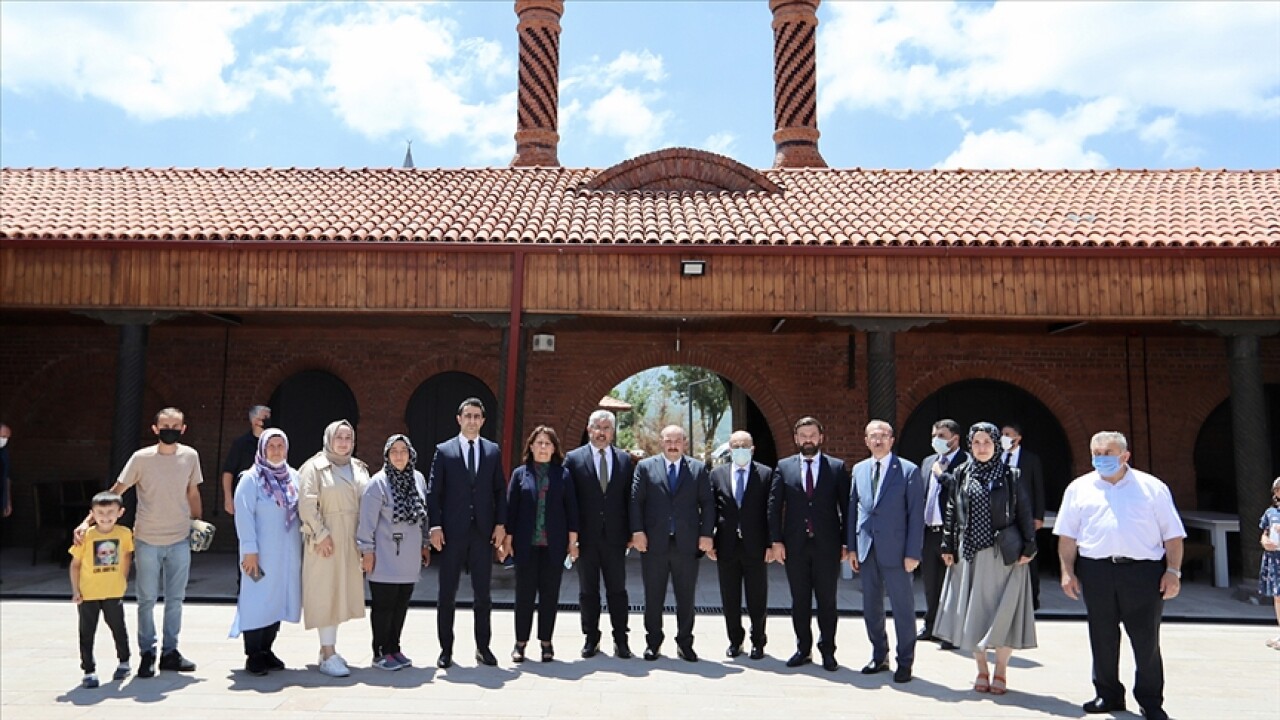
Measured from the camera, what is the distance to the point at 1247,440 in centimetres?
922

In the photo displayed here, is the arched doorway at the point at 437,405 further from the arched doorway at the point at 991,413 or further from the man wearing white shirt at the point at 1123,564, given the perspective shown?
the man wearing white shirt at the point at 1123,564

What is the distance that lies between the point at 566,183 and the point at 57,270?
6.33 meters

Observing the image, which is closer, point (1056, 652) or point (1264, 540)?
point (1056, 652)

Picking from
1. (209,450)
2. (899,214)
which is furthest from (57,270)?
(899,214)

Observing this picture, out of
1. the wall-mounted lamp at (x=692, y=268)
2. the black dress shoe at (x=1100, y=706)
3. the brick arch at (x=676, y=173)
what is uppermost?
the brick arch at (x=676, y=173)

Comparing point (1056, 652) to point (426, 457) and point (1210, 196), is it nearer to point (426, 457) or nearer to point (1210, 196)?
point (1210, 196)

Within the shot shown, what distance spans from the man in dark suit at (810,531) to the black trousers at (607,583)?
110cm

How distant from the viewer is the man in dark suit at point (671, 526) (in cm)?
612

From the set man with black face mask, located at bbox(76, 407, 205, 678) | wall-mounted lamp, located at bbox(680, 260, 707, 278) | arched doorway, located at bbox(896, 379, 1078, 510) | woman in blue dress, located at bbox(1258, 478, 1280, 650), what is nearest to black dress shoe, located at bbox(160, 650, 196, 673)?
man with black face mask, located at bbox(76, 407, 205, 678)

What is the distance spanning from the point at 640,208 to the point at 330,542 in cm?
668

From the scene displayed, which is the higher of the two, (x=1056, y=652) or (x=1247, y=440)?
(x=1247, y=440)

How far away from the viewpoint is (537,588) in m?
6.15

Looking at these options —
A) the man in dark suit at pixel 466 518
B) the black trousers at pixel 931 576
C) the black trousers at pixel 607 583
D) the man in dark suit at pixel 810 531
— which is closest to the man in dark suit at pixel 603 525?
the black trousers at pixel 607 583

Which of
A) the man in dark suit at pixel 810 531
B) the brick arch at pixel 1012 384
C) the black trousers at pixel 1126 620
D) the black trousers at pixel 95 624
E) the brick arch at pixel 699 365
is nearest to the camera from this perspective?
the black trousers at pixel 1126 620
